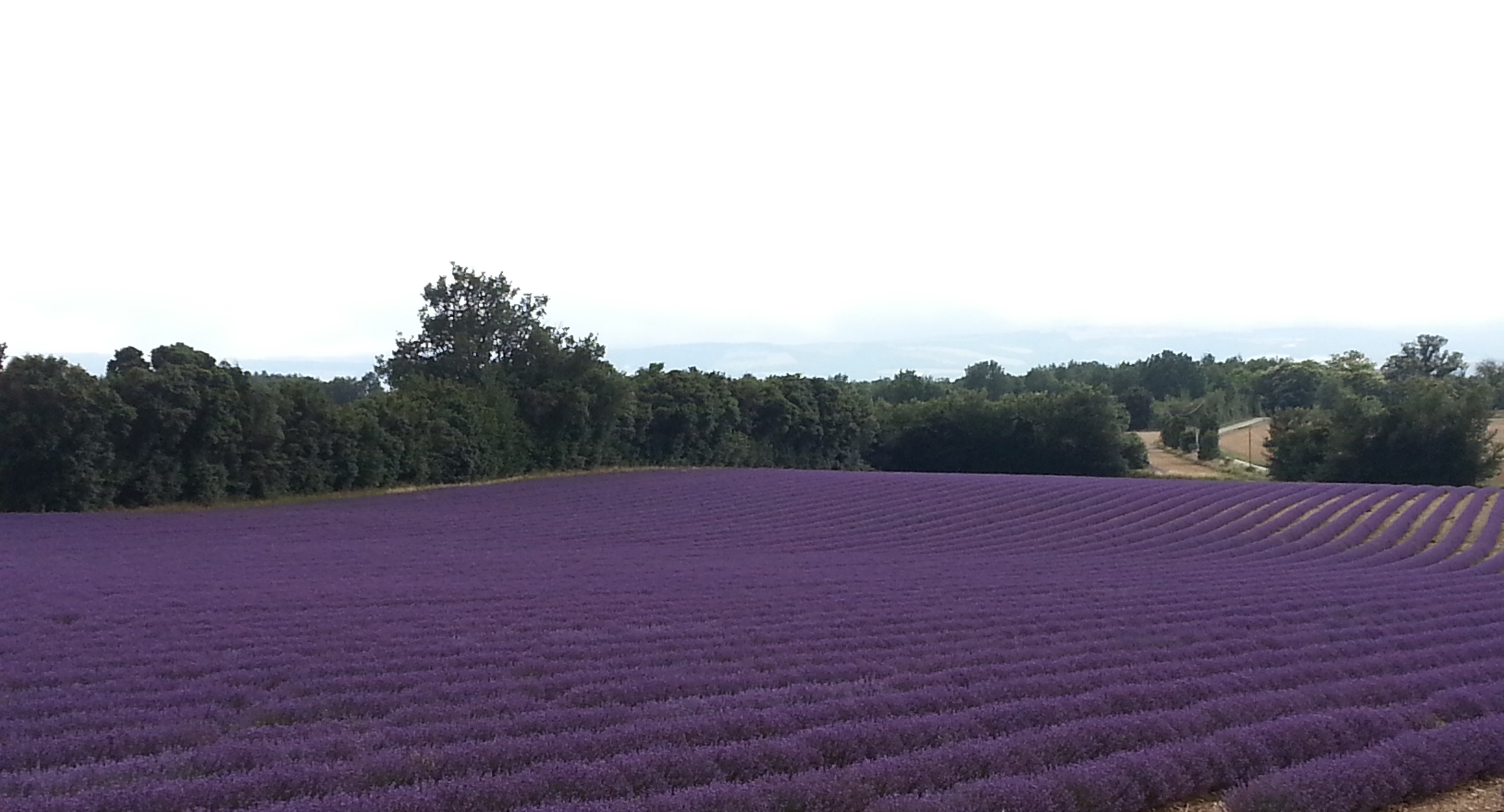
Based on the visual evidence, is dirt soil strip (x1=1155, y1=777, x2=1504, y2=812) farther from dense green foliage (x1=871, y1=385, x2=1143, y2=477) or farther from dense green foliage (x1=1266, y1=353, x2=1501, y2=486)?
dense green foliage (x1=871, y1=385, x2=1143, y2=477)

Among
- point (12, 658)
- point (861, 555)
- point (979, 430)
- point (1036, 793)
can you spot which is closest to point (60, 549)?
point (12, 658)

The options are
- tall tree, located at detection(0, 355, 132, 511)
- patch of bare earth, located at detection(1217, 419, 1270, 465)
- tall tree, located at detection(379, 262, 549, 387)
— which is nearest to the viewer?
tall tree, located at detection(0, 355, 132, 511)

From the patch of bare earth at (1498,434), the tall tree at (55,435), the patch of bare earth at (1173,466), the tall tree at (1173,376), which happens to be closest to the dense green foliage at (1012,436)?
the patch of bare earth at (1173,466)

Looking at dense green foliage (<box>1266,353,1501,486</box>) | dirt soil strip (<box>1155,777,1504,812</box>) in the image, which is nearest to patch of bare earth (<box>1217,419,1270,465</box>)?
dense green foliage (<box>1266,353,1501,486</box>)

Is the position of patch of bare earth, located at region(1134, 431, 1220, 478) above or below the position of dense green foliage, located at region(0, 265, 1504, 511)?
below

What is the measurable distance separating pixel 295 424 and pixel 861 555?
69.3 feet

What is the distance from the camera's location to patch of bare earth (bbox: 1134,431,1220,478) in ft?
183

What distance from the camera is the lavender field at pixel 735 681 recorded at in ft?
15.8

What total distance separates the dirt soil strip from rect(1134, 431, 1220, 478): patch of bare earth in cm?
4999

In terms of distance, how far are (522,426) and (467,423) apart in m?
3.69

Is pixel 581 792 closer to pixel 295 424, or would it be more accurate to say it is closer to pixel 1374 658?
pixel 1374 658

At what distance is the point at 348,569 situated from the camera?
51.4 ft

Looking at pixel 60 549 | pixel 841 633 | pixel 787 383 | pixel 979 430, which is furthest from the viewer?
pixel 979 430

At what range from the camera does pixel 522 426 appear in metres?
41.2
